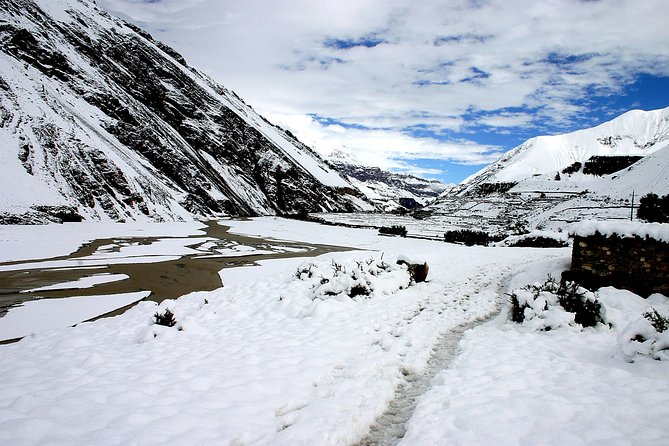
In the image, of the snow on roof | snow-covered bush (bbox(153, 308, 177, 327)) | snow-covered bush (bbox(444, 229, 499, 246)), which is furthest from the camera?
snow-covered bush (bbox(444, 229, 499, 246))

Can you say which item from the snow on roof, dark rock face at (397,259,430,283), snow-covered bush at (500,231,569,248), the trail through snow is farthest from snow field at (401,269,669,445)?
snow-covered bush at (500,231,569,248)

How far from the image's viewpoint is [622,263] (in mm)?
9031

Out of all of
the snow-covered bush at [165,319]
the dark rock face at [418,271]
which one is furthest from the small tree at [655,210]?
the snow-covered bush at [165,319]

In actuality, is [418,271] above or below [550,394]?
above

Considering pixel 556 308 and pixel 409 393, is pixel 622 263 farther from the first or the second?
pixel 409 393

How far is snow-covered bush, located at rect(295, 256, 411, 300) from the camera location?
9891 mm

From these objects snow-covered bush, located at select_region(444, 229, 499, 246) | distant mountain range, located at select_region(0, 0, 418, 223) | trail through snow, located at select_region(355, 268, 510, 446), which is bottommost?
trail through snow, located at select_region(355, 268, 510, 446)

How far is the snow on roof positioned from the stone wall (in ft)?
0.31

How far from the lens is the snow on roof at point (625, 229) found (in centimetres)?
845

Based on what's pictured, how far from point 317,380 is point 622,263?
8575mm

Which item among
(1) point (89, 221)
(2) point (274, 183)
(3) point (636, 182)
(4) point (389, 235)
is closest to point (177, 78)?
(2) point (274, 183)

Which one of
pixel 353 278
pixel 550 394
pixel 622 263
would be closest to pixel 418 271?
pixel 353 278

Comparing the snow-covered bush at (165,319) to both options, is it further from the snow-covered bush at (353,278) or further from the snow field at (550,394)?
the snow field at (550,394)

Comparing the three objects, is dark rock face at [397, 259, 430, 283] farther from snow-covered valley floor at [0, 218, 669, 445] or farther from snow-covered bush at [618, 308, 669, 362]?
snow-covered bush at [618, 308, 669, 362]
